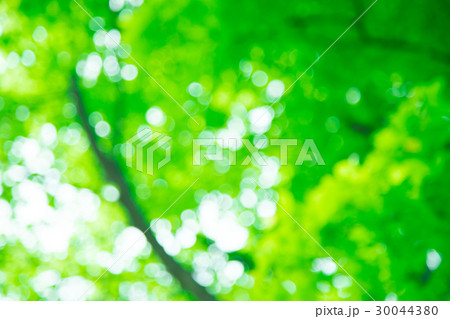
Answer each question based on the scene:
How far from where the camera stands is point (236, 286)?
3.97m

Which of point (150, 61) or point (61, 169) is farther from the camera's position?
point (61, 169)

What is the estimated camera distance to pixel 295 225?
196 cm

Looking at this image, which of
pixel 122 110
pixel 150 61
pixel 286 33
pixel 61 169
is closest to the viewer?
pixel 286 33

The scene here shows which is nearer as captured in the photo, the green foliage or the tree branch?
the green foliage

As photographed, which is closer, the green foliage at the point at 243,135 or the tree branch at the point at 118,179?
the green foliage at the point at 243,135

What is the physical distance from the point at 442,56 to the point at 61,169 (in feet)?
12.4

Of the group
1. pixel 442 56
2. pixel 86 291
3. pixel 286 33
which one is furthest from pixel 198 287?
pixel 442 56

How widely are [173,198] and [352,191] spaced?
2742mm

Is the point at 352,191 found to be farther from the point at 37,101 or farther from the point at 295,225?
the point at 37,101

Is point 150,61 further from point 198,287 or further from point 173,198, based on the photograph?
point 198,287

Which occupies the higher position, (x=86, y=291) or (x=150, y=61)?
(x=150, y=61)

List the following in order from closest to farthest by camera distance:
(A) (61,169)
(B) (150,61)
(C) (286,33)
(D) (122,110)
Answer: (C) (286,33), (B) (150,61), (D) (122,110), (A) (61,169)

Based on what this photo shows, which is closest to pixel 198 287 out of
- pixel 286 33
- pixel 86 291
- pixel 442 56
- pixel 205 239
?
A: pixel 205 239

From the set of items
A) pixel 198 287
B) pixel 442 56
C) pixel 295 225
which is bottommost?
pixel 198 287
